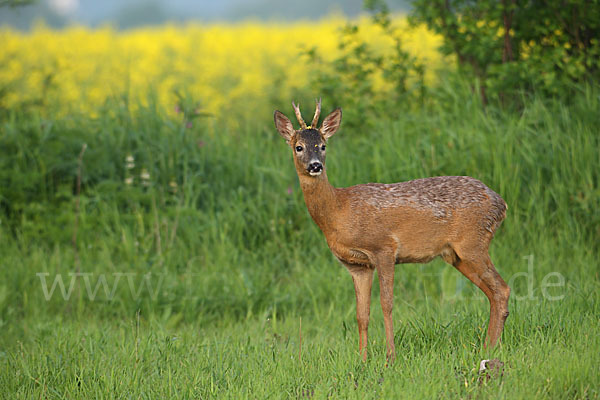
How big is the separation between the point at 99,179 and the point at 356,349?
13.8 ft

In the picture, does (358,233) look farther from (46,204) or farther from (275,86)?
(275,86)

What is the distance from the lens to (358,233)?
418 centimetres

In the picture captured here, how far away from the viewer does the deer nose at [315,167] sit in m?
4.06

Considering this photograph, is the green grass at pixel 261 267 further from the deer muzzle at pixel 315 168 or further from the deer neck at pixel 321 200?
the deer muzzle at pixel 315 168

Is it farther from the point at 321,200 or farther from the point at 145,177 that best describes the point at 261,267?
the point at 321,200

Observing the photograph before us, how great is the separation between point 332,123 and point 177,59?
13470 millimetres

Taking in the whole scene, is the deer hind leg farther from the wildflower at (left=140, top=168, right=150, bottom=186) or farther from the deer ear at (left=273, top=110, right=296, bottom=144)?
the wildflower at (left=140, top=168, right=150, bottom=186)

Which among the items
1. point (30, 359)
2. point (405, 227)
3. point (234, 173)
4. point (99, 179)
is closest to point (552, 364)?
point (405, 227)

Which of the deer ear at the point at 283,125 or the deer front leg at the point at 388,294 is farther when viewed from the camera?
the deer ear at the point at 283,125

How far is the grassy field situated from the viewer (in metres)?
4.14

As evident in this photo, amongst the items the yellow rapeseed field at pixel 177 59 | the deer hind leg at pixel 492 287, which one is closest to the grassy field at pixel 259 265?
the deer hind leg at pixel 492 287

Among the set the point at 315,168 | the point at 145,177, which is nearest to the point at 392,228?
the point at 315,168

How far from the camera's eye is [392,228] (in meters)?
4.22

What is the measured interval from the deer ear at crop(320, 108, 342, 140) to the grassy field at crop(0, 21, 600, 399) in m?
1.18
